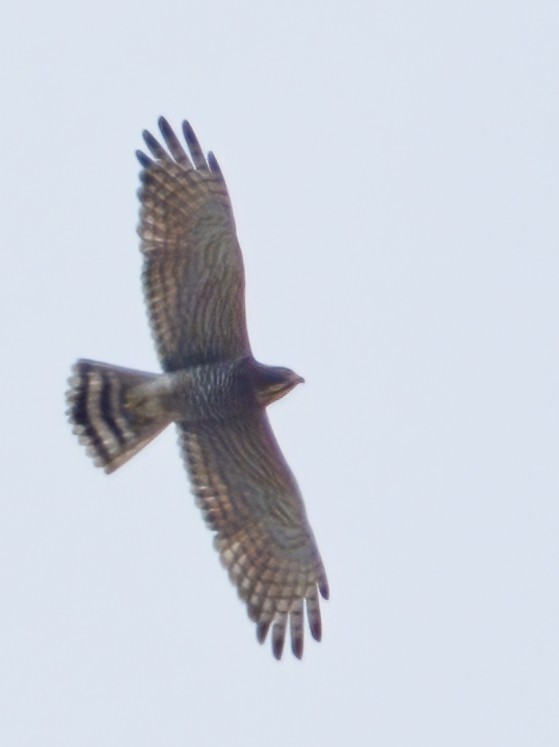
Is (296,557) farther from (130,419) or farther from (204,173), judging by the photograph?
(204,173)

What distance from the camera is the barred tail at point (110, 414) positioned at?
9.88m

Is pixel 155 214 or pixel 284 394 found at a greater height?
pixel 155 214

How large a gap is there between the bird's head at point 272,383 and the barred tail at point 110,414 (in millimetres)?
625

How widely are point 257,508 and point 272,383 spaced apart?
31.4 inches

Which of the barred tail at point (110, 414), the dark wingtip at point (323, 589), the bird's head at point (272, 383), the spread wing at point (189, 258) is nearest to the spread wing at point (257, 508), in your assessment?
the dark wingtip at point (323, 589)

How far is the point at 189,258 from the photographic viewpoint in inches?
378

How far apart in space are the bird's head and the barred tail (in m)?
0.63

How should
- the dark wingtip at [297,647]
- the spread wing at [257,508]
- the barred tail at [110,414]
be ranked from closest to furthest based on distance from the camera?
the dark wingtip at [297,647] < the spread wing at [257,508] < the barred tail at [110,414]

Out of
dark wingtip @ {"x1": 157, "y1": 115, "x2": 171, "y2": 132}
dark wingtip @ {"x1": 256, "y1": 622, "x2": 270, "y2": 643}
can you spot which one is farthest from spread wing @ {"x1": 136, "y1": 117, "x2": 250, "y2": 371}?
dark wingtip @ {"x1": 256, "y1": 622, "x2": 270, "y2": 643}

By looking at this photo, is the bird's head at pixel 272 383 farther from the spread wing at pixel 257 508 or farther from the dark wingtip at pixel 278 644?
the dark wingtip at pixel 278 644

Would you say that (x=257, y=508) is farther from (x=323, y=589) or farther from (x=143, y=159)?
(x=143, y=159)

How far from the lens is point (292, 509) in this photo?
9.72 meters

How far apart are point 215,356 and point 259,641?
70.8 inches

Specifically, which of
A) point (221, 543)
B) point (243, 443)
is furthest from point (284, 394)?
point (221, 543)
